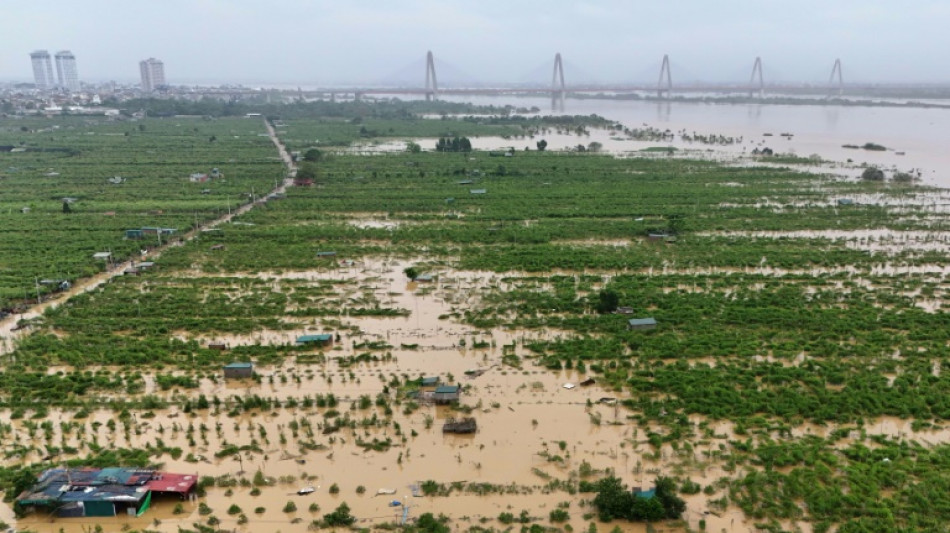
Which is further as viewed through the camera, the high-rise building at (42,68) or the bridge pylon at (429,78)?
the high-rise building at (42,68)

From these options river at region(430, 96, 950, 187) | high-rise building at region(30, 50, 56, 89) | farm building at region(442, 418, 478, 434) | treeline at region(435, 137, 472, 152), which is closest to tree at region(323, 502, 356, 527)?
farm building at region(442, 418, 478, 434)

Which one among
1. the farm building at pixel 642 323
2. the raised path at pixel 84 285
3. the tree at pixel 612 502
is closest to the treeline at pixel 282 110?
the raised path at pixel 84 285

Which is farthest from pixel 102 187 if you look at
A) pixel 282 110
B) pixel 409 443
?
pixel 282 110

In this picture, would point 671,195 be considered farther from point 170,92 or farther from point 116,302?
point 170,92

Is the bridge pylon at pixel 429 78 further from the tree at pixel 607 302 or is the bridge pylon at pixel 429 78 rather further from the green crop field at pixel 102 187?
the tree at pixel 607 302

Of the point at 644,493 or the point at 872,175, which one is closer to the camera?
the point at 644,493

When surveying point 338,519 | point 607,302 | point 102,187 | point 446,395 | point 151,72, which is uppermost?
point 151,72

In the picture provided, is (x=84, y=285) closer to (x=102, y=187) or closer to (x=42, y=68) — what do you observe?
(x=102, y=187)
